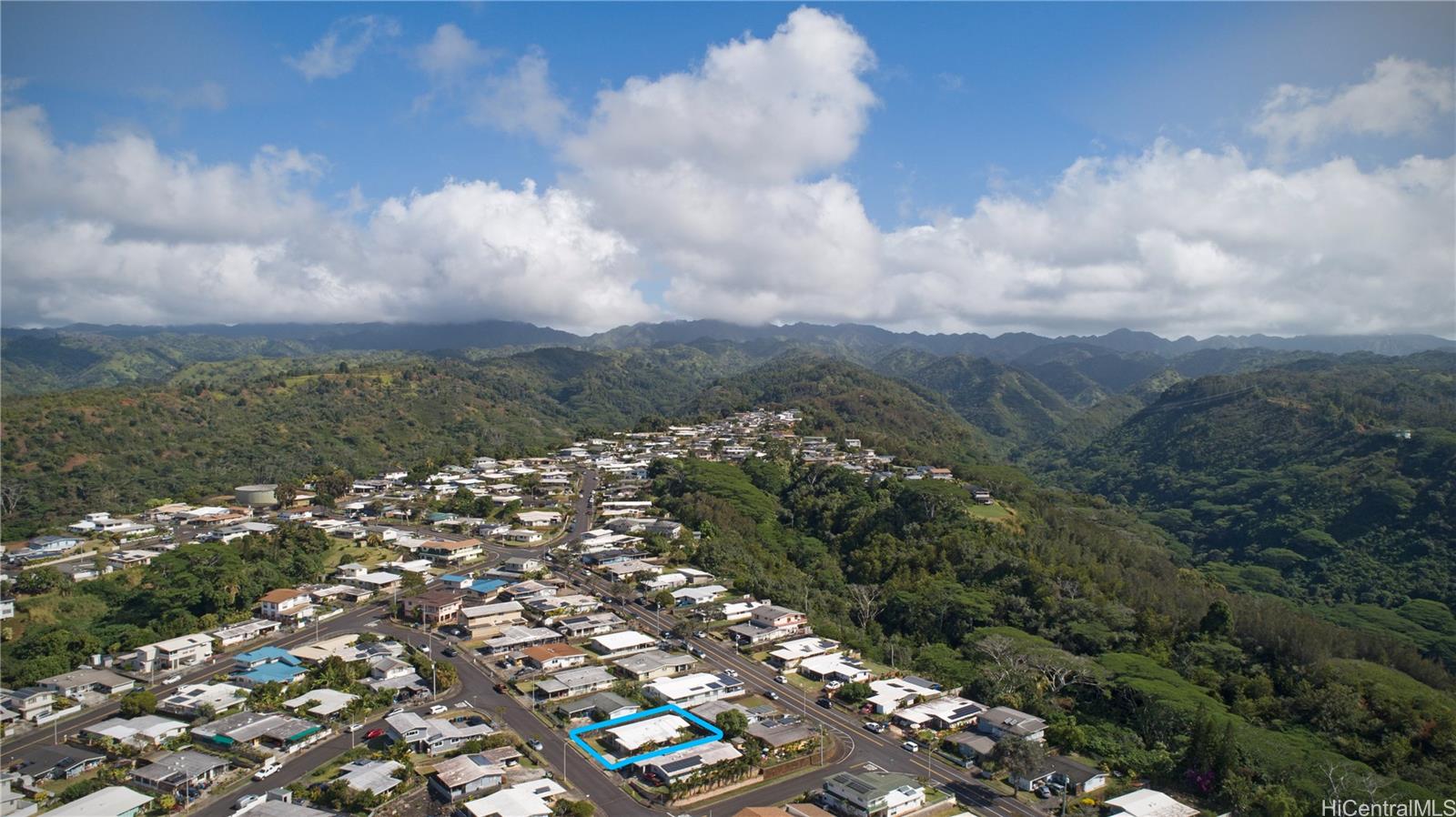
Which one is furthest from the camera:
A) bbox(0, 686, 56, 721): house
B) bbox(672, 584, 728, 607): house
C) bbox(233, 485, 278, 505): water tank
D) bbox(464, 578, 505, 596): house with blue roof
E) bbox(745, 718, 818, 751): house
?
bbox(233, 485, 278, 505): water tank

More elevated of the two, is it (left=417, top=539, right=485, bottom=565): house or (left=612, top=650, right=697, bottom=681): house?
(left=417, top=539, right=485, bottom=565): house

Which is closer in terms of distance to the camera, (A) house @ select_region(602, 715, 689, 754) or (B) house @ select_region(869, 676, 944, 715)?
(A) house @ select_region(602, 715, 689, 754)

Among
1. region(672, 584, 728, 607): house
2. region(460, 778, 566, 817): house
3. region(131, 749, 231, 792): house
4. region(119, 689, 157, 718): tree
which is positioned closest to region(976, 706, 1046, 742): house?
region(460, 778, 566, 817): house

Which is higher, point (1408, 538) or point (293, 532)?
point (293, 532)

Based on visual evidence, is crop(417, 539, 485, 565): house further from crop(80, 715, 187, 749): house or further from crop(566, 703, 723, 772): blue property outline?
→ crop(566, 703, 723, 772): blue property outline

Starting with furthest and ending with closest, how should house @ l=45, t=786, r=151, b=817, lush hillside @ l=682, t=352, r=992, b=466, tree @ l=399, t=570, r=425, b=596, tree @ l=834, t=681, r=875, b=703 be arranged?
lush hillside @ l=682, t=352, r=992, b=466 → tree @ l=399, t=570, r=425, b=596 → tree @ l=834, t=681, r=875, b=703 → house @ l=45, t=786, r=151, b=817

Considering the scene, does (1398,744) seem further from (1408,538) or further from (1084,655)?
(1408,538)

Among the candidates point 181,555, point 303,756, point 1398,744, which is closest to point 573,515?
point 181,555

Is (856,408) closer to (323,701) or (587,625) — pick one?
(587,625)
